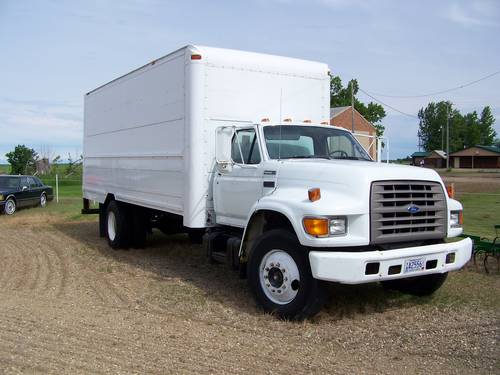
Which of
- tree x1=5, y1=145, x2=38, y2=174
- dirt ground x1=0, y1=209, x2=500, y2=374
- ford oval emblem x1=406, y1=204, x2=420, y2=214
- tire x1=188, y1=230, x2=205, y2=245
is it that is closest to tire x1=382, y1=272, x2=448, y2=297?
dirt ground x1=0, y1=209, x2=500, y2=374

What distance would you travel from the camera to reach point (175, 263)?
9.55 meters

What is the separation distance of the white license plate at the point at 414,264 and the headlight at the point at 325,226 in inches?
30.4

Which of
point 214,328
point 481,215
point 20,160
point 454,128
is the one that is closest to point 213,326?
point 214,328

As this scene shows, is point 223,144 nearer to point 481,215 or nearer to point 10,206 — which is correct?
point 481,215

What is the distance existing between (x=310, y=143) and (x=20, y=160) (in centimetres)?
3641

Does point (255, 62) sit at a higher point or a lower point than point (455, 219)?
higher

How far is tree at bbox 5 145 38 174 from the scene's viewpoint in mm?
38825

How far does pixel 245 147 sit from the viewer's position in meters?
7.04

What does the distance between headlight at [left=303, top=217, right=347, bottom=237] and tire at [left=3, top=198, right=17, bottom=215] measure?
16.3 meters

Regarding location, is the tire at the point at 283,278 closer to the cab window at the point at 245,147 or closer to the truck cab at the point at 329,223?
the truck cab at the point at 329,223

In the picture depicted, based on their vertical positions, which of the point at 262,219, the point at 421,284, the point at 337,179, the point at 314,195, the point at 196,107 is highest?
the point at 196,107

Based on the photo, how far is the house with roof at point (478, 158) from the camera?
86750mm

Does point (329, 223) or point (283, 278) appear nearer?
point (329, 223)

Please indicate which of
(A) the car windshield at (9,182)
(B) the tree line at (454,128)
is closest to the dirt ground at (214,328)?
(A) the car windshield at (9,182)
